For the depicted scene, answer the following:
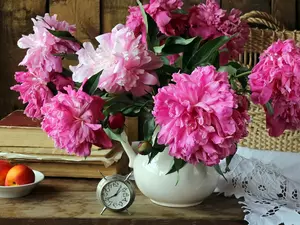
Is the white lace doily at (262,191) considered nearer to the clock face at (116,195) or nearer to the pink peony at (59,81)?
the clock face at (116,195)

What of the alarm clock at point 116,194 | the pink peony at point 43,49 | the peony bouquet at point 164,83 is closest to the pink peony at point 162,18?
the peony bouquet at point 164,83

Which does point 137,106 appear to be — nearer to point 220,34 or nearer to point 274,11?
point 220,34

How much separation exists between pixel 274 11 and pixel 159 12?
2.28 feet

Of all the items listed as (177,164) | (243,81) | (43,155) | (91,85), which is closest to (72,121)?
(91,85)

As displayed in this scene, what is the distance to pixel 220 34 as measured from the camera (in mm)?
1008

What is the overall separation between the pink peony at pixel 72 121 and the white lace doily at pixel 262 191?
1.06 ft

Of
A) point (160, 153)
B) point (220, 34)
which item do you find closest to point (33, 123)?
point (160, 153)

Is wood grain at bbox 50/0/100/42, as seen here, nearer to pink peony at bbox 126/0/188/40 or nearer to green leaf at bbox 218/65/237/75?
pink peony at bbox 126/0/188/40

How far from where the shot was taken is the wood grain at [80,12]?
1597mm

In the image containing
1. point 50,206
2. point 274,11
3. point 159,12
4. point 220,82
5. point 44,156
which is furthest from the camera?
point 274,11

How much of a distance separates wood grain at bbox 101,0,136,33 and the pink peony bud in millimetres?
656

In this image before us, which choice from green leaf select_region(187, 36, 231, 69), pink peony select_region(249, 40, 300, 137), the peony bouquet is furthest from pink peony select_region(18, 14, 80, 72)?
pink peony select_region(249, 40, 300, 137)

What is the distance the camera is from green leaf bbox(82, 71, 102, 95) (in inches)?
34.7

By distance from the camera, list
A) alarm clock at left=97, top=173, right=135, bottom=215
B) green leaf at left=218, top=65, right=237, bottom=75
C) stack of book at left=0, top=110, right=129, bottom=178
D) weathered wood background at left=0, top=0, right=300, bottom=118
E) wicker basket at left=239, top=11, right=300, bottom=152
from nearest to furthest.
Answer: green leaf at left=218, top=65, right=237, bottom=75
alarm clock at left=97, top=173, right=135, bottom=215
stack of book at left=0, top=110, right=129, bottom=178
wicker basket at left=239, top=11, right=300, bottom=152
weathered wood background at left=0, top=0, right=300, bottom=118
